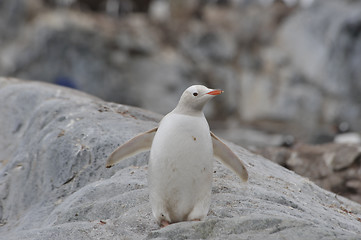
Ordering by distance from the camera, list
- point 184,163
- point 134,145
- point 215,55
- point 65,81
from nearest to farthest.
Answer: point 184,163 → point 134,145 → point 65,81 → point 215,55

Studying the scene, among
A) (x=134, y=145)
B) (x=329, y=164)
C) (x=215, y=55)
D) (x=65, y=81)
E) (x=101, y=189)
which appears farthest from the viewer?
(x=215, y=55)

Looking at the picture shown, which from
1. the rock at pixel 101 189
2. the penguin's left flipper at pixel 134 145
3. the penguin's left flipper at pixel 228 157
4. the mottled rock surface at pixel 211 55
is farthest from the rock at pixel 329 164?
the mottled rock surface at pixel 211 55

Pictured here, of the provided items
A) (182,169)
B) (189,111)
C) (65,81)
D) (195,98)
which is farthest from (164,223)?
(65,81)

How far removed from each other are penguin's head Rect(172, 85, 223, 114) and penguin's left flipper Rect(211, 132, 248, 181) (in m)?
0.40

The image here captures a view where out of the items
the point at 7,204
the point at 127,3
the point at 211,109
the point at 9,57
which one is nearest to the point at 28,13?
the point at 9,57

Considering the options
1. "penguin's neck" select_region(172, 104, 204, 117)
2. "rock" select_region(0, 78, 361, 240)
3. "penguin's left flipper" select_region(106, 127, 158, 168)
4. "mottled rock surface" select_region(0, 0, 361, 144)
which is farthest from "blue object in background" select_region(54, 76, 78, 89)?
"penguin's neck" select_region(172, 104, 204, 117)

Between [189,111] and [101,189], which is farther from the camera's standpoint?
[101,189]

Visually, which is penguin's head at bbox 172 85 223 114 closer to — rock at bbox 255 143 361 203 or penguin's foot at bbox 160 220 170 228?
penguin's foot at bbox 160 220 170 228

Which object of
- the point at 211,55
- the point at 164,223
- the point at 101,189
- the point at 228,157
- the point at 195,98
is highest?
the point at 195,98

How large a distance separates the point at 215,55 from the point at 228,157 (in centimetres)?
2253

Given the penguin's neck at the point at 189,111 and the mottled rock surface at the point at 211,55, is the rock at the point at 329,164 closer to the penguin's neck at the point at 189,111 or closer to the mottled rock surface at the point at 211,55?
the penguin's neck at the point at 189,111

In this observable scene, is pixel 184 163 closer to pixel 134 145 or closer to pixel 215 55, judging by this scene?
pixel 134 145

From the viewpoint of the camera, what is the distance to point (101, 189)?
4551 mm

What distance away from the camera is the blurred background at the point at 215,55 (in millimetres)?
23031
